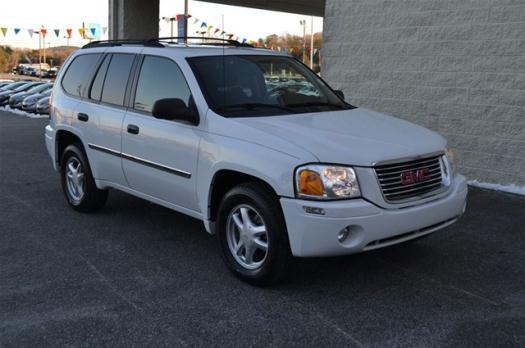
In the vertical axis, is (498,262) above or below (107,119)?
below

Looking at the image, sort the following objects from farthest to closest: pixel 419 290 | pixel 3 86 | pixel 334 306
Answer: pixel 3 86
pixel 419 290
pixel 334 306

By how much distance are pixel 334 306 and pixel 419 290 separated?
726 millimetres

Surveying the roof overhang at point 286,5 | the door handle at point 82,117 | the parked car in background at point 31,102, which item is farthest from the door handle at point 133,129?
the parked car in background at point 31,102

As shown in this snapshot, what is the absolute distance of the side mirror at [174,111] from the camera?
4484 mm

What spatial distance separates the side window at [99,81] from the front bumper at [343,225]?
9.54 ft

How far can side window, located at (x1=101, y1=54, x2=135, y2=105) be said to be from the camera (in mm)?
5559

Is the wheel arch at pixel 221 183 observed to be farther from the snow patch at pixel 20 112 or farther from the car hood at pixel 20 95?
the car hood at pixel 20 95

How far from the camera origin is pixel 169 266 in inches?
187

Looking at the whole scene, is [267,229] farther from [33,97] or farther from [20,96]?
[20,96]

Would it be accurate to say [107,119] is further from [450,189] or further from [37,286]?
[450,189]

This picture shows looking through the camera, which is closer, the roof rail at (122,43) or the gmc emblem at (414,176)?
the gmc emblem at (414,176)

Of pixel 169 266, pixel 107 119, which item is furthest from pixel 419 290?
pixel 107 119

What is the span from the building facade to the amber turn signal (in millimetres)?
4936

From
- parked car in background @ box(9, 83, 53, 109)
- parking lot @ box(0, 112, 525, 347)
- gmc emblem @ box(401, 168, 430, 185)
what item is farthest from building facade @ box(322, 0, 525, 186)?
parked car in background @ box(9, 83, 53, 109)
